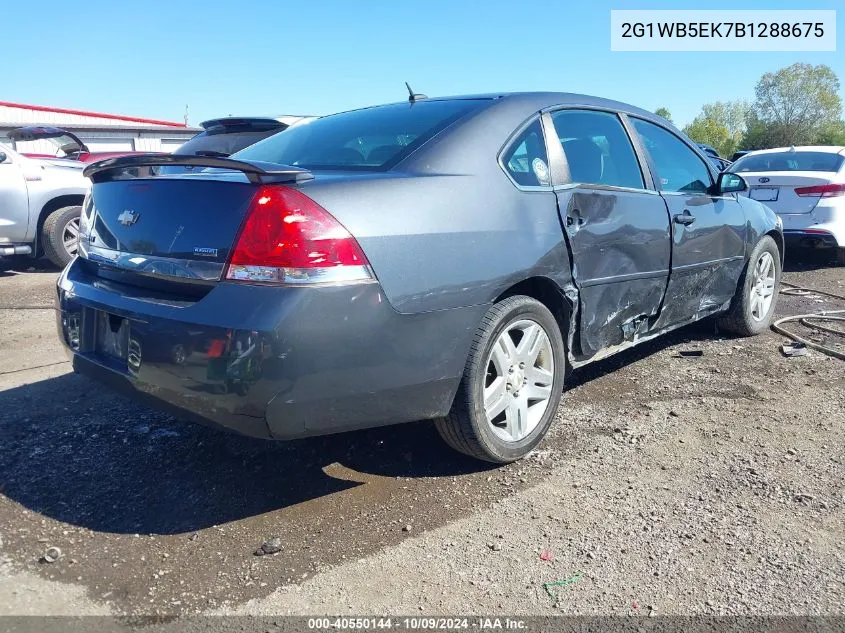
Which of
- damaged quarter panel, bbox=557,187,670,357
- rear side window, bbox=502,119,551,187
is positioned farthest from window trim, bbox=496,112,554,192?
damaged quarter panel, bbox=557,187,670,357

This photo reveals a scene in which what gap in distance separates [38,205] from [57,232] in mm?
330

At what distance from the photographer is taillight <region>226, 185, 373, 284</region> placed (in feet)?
7.72

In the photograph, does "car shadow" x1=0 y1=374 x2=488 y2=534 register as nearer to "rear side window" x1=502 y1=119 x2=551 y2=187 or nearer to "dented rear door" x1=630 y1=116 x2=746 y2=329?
"rear side window" x1=502 y1=119 x2=551 y2=187

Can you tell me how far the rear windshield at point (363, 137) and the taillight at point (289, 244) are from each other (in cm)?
53

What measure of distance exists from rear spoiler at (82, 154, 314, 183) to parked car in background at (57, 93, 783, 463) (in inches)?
0.4

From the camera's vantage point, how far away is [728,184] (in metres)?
4.64

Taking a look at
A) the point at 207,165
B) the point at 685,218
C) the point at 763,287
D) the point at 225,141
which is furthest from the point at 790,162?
the point at 207,165

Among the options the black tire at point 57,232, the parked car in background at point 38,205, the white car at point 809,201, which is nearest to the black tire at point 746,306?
the white car at point 809,201

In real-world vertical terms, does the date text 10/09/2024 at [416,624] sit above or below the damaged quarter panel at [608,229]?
below

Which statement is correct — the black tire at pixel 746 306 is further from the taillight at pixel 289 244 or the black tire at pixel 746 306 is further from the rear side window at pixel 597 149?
the taillight at pixel 289 244

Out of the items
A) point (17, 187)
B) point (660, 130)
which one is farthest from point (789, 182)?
point (17, 187)

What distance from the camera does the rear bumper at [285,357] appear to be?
2322 millimetres

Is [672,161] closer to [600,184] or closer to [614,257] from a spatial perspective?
A: [600,184]

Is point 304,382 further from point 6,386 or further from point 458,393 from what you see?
point 6,386
